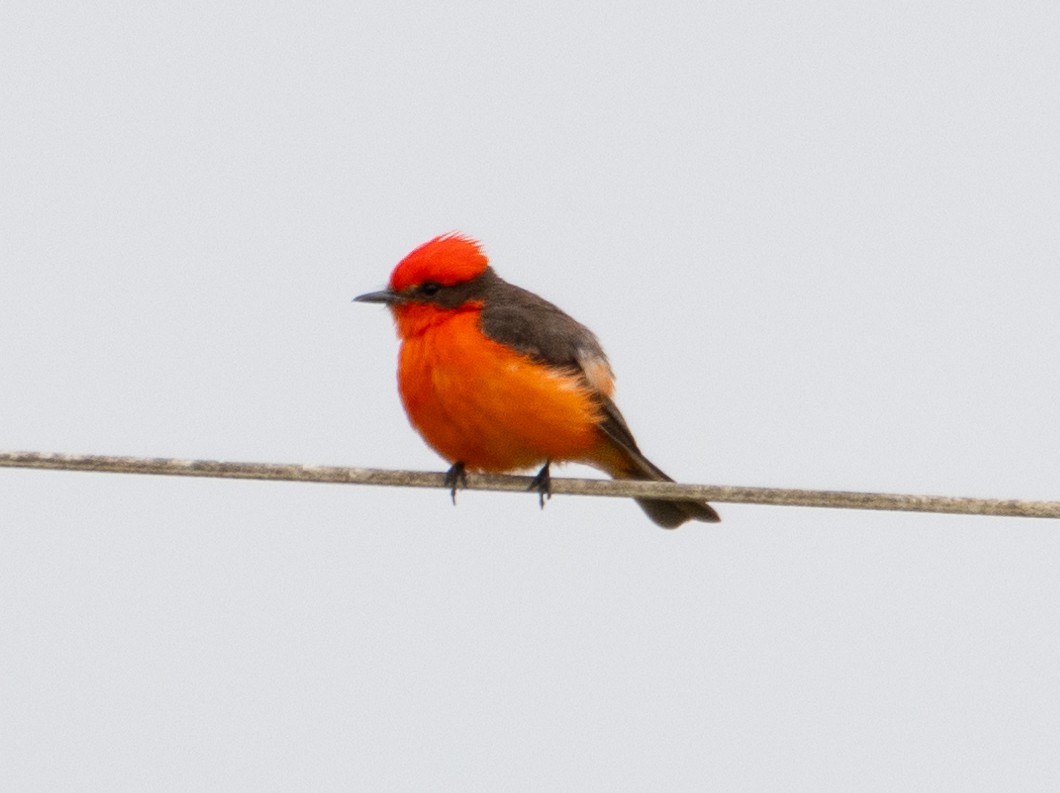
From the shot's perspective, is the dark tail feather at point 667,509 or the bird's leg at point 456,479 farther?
the dark tail feather at point 667,509

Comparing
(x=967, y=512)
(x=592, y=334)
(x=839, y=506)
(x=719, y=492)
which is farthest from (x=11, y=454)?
(x=592, y=334)

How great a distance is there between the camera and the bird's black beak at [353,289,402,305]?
26.2ft

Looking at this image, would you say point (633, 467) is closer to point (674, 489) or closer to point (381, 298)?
point (381, 298)

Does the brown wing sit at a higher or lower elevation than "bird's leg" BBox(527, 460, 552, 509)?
higher

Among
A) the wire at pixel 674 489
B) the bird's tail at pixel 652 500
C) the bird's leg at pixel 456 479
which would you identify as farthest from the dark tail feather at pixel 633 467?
the wire at pixel 674 489

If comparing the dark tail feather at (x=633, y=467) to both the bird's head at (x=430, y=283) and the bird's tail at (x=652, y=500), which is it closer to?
the bird's tail at (x=652, y=500)

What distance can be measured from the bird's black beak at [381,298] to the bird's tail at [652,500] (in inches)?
46.7

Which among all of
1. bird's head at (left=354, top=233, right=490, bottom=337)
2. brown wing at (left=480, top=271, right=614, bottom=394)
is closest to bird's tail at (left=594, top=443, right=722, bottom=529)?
brown wing at (left=480, top=271, right=614, bottom=394)

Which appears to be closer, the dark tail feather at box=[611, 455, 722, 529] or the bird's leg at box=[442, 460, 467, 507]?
the bird's leg at box=[442, 460, 467, 507]

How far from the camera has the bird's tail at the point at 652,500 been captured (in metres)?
7.95

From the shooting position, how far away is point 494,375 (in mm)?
7398

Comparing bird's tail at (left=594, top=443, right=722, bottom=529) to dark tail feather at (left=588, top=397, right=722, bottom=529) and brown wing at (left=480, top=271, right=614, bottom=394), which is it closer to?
dark tail feather at (left=588, top=397, right=722, bottom=529)

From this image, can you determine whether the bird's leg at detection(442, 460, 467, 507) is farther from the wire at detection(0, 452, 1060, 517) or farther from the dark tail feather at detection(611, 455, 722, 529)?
the wire at detection(0, 452, 1060, 517)

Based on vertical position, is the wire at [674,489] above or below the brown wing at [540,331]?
below
